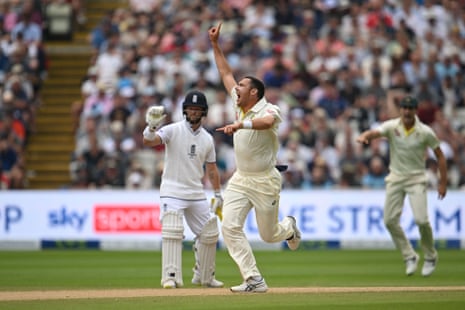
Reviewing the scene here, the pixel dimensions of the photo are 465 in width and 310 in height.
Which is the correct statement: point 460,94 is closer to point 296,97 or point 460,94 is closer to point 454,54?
point 454,54

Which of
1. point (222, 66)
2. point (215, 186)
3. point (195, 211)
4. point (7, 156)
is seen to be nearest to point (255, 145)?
point (222, 66)

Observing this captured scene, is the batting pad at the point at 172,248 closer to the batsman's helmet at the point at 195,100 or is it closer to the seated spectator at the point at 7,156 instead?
the batsman's helmet at the point at 195,100

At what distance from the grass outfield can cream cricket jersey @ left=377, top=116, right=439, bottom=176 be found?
1.46m

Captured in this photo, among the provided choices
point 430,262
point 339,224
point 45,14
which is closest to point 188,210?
point 430,262

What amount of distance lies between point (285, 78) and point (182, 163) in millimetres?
11818

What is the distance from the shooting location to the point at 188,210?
45.4 ft

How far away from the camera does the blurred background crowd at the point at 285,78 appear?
2381 centimetres

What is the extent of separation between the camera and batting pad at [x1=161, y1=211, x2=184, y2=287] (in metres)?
13.5

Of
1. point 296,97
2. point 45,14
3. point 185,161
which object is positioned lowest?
point 185,161

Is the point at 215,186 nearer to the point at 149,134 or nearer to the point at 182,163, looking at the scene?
the point at 182,163

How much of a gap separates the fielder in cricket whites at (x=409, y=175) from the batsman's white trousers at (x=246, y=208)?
11.3ft

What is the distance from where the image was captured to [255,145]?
1259 centimetres

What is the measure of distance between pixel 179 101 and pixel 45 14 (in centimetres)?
648

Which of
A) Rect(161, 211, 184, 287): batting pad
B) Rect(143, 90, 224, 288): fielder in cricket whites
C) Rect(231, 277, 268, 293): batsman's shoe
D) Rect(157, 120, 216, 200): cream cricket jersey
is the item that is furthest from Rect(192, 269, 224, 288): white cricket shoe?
Rect(231, 277, 268, 293): batsman's shoe
